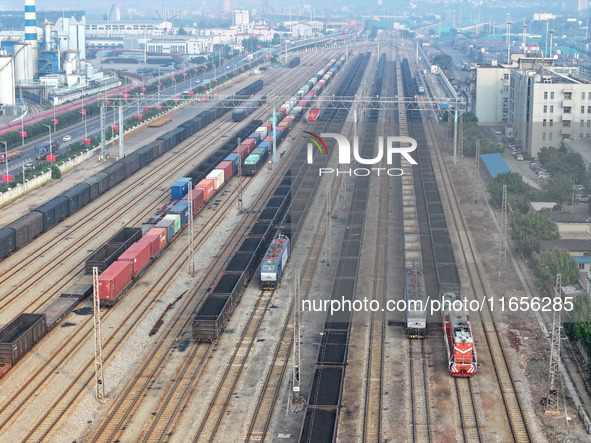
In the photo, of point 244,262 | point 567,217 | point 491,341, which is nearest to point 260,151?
point 567,217

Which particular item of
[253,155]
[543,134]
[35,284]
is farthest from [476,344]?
[543,134]

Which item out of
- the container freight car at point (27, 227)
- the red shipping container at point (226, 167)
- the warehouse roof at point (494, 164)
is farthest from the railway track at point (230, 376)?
the warehouse roof at point (494, 164)

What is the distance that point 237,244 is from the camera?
58719mm

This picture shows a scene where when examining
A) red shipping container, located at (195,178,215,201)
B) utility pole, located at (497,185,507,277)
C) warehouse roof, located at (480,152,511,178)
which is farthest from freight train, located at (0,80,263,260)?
utility pole, located at (497,185,507,277)

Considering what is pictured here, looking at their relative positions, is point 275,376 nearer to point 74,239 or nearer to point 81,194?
point 74,239

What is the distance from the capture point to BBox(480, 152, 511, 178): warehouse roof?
246 ft

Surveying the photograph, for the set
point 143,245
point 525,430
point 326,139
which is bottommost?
point 525,430

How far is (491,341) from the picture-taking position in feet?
141

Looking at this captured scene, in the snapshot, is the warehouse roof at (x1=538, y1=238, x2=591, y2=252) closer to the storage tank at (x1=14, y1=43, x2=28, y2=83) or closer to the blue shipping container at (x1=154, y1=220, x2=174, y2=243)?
the blue shipping container at (x1=154, y1=220, x2=174, y2=243)

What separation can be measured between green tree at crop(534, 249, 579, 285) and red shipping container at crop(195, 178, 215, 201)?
2835cm

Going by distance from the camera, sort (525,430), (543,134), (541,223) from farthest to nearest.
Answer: (543,134)
(541,223)
(525,430)

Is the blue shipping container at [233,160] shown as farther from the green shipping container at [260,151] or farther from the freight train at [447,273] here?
the freight train at [447,273]

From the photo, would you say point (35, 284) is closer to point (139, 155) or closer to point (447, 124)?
point (139, 155)

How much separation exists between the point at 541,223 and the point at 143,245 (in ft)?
86.0
